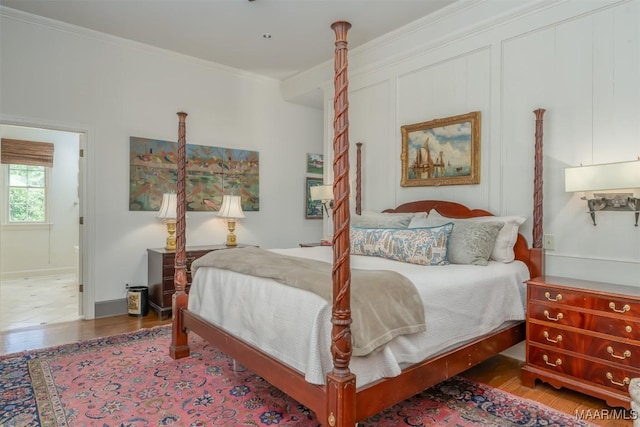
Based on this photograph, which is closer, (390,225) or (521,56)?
(521,56)

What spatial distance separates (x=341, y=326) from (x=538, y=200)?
6.73 feet

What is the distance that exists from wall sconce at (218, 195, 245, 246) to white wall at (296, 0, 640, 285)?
1.79m

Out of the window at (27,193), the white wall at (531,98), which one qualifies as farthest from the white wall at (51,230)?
the white wall at (531,98)

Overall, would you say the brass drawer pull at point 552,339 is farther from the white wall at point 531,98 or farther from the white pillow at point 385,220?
the white pillow at point 385,220

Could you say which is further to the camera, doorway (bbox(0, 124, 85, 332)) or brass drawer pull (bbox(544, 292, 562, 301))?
doorway (bbox(0, 124, 85, 332))

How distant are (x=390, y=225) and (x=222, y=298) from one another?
1.63 m

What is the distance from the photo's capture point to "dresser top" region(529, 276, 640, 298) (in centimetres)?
218

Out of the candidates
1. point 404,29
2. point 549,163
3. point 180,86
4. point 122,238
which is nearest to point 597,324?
point 549,163

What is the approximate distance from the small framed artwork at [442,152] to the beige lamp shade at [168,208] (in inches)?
98.4

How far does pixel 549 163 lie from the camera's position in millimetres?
2855

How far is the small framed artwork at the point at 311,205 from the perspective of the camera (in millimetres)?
5754

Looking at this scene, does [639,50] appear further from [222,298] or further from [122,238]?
[122,238]

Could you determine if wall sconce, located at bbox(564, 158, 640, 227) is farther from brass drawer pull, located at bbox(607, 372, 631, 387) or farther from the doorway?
the doorway

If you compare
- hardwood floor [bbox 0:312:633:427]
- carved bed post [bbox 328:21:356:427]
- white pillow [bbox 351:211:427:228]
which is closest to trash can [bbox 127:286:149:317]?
hardwood floor [bbox 0:312:633:427]
